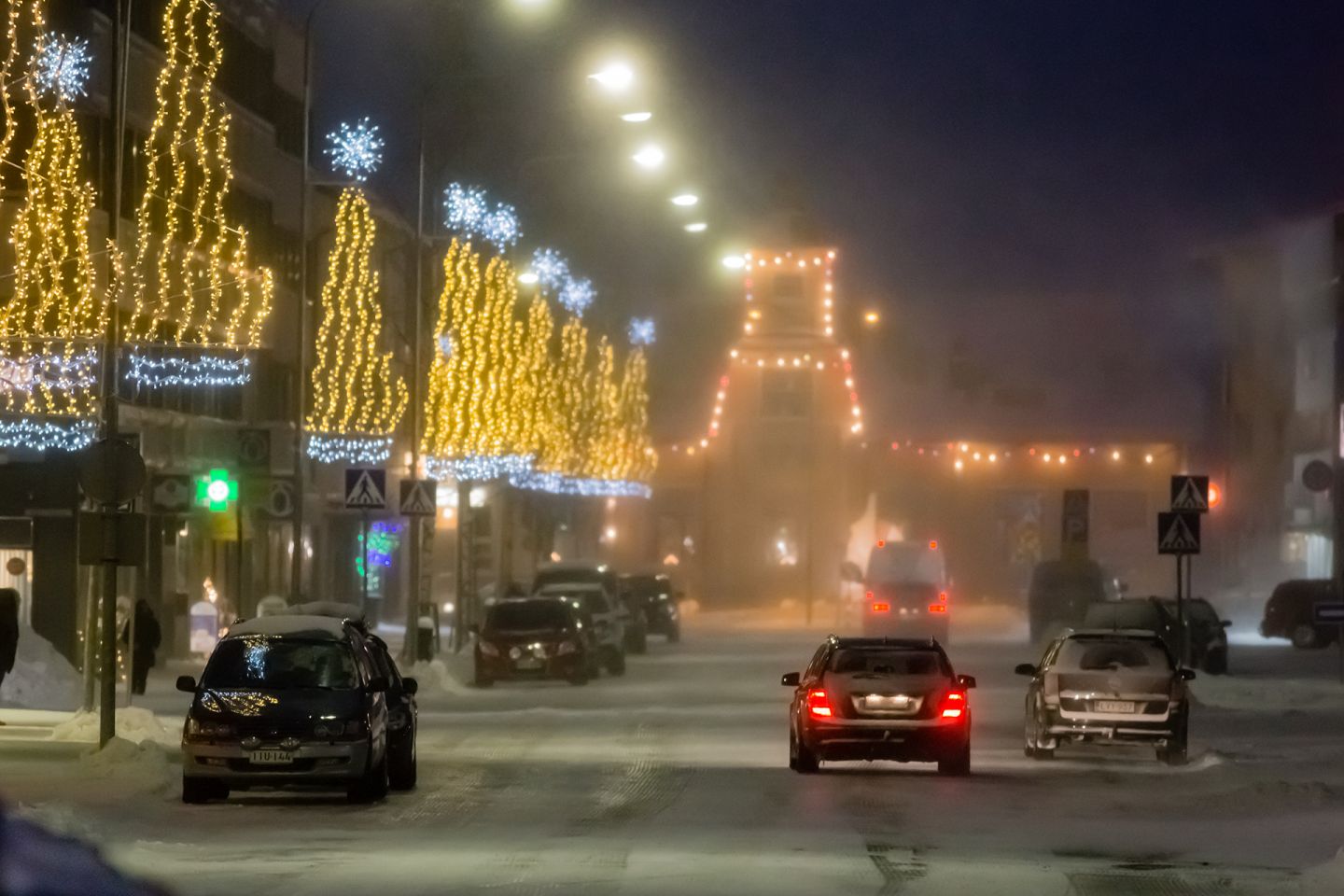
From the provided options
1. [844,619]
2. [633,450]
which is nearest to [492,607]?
[844,619]

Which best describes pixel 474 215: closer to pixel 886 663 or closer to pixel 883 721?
pixel 886 663

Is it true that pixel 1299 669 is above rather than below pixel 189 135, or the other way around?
below

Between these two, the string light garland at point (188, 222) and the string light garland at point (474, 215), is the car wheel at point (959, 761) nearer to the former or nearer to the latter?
the string light garland at point (188, 222)

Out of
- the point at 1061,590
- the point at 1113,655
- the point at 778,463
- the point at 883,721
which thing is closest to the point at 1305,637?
the point at 1061,590

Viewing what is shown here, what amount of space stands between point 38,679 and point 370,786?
16.3 m

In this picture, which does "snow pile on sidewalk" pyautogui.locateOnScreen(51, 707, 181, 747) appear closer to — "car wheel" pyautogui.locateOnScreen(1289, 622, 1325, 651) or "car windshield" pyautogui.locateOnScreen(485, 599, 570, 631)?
"car windshield" pyautogui.locateOnScreen(485, 599, 570, 631)

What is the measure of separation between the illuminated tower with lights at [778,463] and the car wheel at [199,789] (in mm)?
66104

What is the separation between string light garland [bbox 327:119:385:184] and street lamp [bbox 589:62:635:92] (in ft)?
53.7

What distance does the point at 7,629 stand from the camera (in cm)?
3070

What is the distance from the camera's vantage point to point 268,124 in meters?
58.7

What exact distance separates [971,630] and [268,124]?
86.2ft

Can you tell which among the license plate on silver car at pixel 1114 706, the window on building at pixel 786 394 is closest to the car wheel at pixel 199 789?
the license plate on silver car at pixel 1114 706

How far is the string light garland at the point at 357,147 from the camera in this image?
147 ft

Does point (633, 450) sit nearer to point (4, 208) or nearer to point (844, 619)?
point (844, 619)
